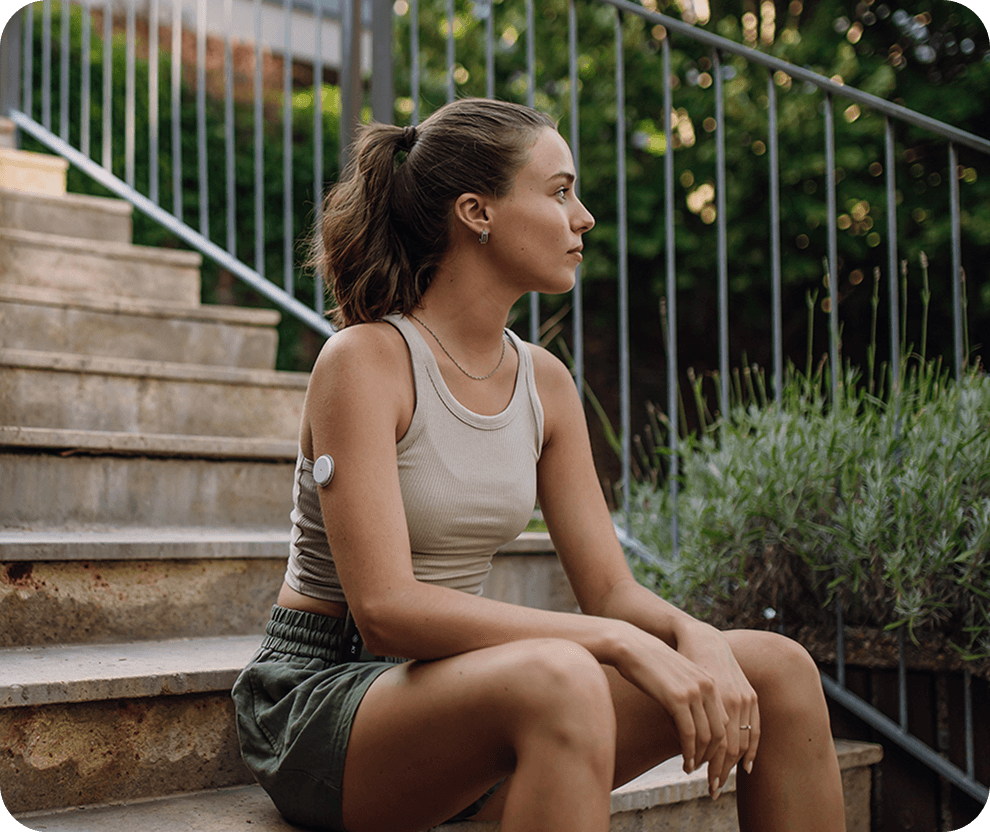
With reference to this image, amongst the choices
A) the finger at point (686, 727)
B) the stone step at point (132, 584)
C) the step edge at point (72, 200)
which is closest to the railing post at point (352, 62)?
the step edge at point (72, 200)

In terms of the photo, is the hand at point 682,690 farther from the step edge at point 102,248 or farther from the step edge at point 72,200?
the step edge at point 72,200

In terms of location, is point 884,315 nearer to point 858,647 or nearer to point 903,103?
point 903,103

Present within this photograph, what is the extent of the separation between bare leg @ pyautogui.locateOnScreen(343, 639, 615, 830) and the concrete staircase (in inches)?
9.2

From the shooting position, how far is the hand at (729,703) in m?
1.11

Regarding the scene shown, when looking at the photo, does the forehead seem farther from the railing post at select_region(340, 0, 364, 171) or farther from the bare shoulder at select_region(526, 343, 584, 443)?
the railing post at select_region(340, 0, 364, 171)

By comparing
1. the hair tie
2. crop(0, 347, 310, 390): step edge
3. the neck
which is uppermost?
the hair tie

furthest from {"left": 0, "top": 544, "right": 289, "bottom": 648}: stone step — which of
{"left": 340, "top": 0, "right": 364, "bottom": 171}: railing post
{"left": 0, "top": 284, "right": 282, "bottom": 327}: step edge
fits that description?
{"left": 340, "top": 0, "right": 364, "bottom": 171}: railing post

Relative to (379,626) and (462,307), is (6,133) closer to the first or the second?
(462,307)

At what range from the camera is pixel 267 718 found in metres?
1.25

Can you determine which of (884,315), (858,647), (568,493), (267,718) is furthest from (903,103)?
(267,718)

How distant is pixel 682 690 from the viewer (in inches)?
41.7

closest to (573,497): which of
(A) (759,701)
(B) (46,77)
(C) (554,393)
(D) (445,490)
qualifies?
(C) (554,393)

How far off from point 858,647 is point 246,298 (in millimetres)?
5210

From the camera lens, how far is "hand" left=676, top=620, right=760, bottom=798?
1.11 m
